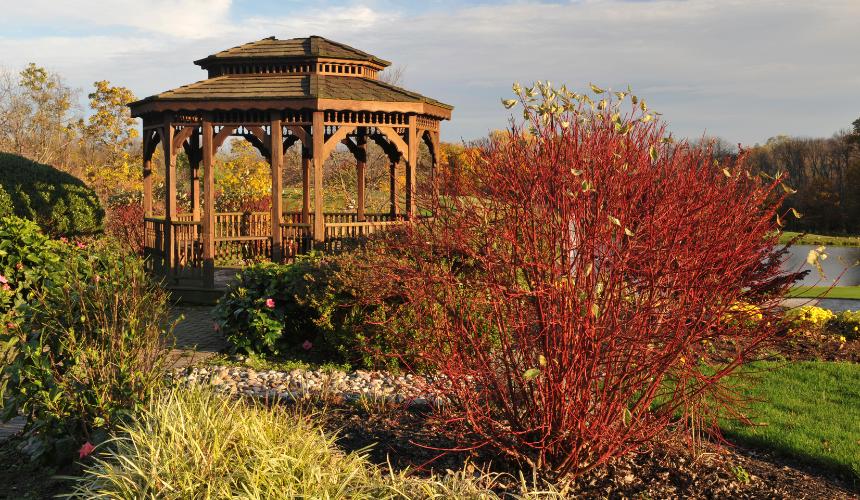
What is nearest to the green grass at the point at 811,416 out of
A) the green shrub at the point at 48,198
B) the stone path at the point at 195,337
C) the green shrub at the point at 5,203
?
the stone path at the point at 195,337

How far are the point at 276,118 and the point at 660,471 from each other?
811cm

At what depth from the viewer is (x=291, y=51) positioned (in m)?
11.4

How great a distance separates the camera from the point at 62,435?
13.6 feet

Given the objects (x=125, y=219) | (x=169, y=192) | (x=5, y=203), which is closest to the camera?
(x=169, y=192)

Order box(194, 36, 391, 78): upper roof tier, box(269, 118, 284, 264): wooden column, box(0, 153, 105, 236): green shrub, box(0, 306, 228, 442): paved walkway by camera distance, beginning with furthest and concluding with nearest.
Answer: box(0, 153, 105, 236): green shrub, box(194, 36, 391, 78): upper roof tier, box(269, 118, 284, 264): wooden column, box(0, 306, 228, 442): paved walkway

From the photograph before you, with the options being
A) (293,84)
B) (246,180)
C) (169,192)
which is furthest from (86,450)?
(246,180)

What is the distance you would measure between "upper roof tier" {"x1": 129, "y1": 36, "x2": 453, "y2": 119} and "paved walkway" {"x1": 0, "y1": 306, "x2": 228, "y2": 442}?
10.9 feet

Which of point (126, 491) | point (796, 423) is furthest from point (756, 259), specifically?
point (126, 491)

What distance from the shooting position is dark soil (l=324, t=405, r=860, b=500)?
12.0 feet

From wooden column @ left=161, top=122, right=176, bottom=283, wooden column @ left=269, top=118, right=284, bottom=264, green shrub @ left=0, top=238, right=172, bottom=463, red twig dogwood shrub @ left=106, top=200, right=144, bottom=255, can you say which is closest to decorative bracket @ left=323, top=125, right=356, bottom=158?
wooden column @ left=269, top=118, right=284, bottom=264

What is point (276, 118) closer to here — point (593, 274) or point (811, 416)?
point (593, 274)

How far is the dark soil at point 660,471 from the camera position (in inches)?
144

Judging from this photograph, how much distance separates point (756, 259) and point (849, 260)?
24.2 m

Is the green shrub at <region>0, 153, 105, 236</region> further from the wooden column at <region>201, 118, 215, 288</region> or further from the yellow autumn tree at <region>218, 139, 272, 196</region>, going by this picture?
the wooden column at <region>201, 118, 215, 288</region>
